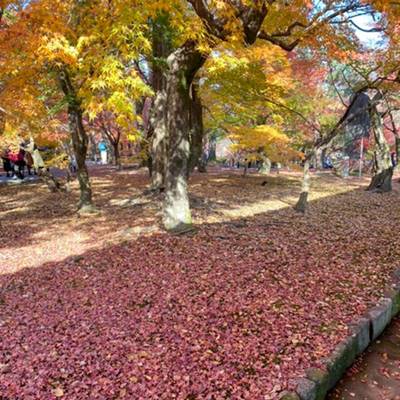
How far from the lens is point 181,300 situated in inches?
189

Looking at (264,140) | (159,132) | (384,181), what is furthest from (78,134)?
(384,181)

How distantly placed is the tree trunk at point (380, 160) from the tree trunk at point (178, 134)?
30.9 ft

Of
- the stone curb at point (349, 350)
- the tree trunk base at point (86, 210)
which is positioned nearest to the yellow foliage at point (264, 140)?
the tree trunk base at point (86, 210)

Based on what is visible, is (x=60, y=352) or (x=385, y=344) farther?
(x=385, y=344)

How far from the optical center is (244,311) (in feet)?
14.7

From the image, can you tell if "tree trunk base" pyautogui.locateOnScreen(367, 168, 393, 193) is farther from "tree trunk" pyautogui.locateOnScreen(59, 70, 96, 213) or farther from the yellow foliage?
"tree trunk" pyautogui.locateOnScreen(59, 70, 96, 213)

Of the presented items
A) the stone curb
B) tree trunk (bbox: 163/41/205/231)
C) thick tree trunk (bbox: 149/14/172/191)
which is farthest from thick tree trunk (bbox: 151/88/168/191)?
the stone curb

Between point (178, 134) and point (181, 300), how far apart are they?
3.92 m

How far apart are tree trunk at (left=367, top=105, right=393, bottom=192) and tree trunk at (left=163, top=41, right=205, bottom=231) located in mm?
9429

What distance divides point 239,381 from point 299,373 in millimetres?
559

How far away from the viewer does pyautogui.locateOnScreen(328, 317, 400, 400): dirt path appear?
3.49 metres

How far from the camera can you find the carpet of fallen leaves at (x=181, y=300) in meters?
3.34

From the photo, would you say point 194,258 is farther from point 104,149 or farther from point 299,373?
point 104,149

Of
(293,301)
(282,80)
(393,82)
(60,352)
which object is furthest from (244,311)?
(282,80)
